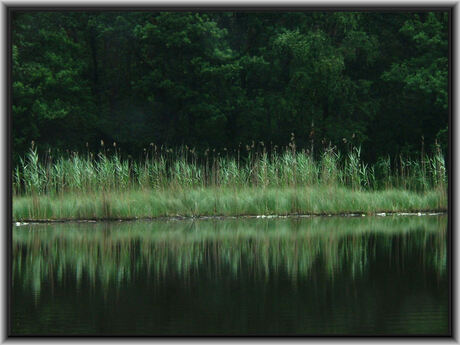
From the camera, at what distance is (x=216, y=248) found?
10711 mm

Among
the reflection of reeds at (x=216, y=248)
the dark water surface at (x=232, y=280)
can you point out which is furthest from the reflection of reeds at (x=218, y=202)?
the dark water surface at (x=232, y=280)

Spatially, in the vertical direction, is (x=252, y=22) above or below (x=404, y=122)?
above

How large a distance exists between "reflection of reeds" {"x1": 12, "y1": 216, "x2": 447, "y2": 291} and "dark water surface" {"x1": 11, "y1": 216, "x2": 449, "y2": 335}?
15 mm

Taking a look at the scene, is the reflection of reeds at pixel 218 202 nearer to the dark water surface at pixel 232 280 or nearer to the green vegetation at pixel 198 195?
the green vegetation at pixel 198 195

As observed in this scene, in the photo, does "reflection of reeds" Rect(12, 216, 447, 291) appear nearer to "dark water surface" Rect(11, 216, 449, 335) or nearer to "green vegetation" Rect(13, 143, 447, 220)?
"dark water surface" Rect(11, 216, 449, 335)

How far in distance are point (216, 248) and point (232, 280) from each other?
8.05 ft

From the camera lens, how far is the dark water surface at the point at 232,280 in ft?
20.4

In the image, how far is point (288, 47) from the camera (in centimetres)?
2512

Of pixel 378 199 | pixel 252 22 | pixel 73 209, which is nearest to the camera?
pixel 73 209

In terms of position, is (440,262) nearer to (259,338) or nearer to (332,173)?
(259,338)

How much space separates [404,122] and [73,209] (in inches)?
560

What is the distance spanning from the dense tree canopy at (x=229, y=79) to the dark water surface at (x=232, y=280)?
12.4 meters

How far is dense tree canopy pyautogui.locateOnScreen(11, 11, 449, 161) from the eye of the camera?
2512 centimetres

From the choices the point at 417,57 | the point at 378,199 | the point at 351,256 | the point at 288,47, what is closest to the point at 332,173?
the point at 378,199
